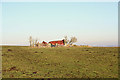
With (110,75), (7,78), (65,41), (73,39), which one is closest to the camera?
(7,78)

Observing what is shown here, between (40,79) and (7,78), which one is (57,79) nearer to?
(40,79)

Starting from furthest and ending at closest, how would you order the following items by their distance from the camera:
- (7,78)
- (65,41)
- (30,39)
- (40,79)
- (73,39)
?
(73,39)
(30,39)
(65,41)
(7,78)
(40,79)

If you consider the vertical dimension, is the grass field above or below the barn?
below

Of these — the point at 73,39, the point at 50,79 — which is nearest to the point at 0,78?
the point at 50,79

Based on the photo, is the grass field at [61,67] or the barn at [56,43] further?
the barn at [56,43]

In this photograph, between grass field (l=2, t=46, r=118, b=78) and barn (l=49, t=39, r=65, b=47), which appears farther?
barn (l=49, t=39, r=65, b=47)

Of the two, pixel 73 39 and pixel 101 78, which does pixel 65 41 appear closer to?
pixel 73 39

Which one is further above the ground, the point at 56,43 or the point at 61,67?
the point at 56,43

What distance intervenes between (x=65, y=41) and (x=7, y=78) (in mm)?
90319

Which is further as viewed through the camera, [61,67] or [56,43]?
[56,43]

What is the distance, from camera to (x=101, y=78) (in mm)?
12648

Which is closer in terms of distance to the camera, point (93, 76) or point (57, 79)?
point (57, 79)

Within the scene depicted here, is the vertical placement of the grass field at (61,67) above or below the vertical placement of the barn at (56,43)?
below

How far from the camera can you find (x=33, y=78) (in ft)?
40.7
